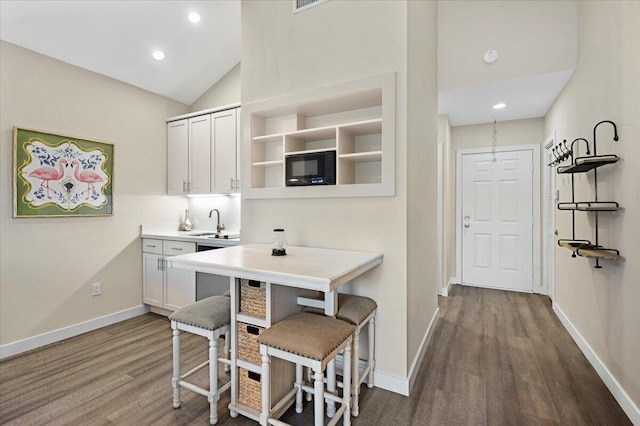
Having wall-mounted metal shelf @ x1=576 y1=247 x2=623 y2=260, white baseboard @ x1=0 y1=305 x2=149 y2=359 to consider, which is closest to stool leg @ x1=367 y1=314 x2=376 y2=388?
wall-mounted metal shelf @ x1=576 y1=247 x2=623 y2=260

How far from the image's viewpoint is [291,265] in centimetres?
173

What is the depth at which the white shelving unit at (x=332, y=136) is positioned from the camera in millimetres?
2109

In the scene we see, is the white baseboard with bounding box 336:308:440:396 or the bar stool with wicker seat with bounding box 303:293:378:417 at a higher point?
the bar stool with wicker seat with bounding box 303:293:378:417

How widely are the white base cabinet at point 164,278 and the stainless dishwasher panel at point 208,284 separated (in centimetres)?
5

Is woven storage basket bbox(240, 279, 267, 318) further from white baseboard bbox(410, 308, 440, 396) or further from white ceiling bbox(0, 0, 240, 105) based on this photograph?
white ceiling bbox(0, 0, 240, 105)

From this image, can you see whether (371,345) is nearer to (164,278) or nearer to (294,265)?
(294,265)

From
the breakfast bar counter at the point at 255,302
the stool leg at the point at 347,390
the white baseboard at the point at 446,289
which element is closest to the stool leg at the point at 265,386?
the breakfast bar counter at the point at 255,302

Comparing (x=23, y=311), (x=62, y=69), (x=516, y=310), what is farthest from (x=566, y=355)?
(x=62, y=69)

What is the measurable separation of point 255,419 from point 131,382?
1.08m

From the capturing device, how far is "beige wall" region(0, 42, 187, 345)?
268 centimetres

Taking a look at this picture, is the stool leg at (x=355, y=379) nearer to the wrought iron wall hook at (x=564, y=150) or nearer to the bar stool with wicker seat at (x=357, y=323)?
the bar stool with wicker seat at (x=357, y=323)

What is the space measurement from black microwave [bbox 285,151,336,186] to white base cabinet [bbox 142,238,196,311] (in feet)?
5.03

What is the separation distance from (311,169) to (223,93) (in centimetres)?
232

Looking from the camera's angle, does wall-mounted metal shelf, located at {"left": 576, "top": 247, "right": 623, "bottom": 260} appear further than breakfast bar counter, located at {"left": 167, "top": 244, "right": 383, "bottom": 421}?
Yes
